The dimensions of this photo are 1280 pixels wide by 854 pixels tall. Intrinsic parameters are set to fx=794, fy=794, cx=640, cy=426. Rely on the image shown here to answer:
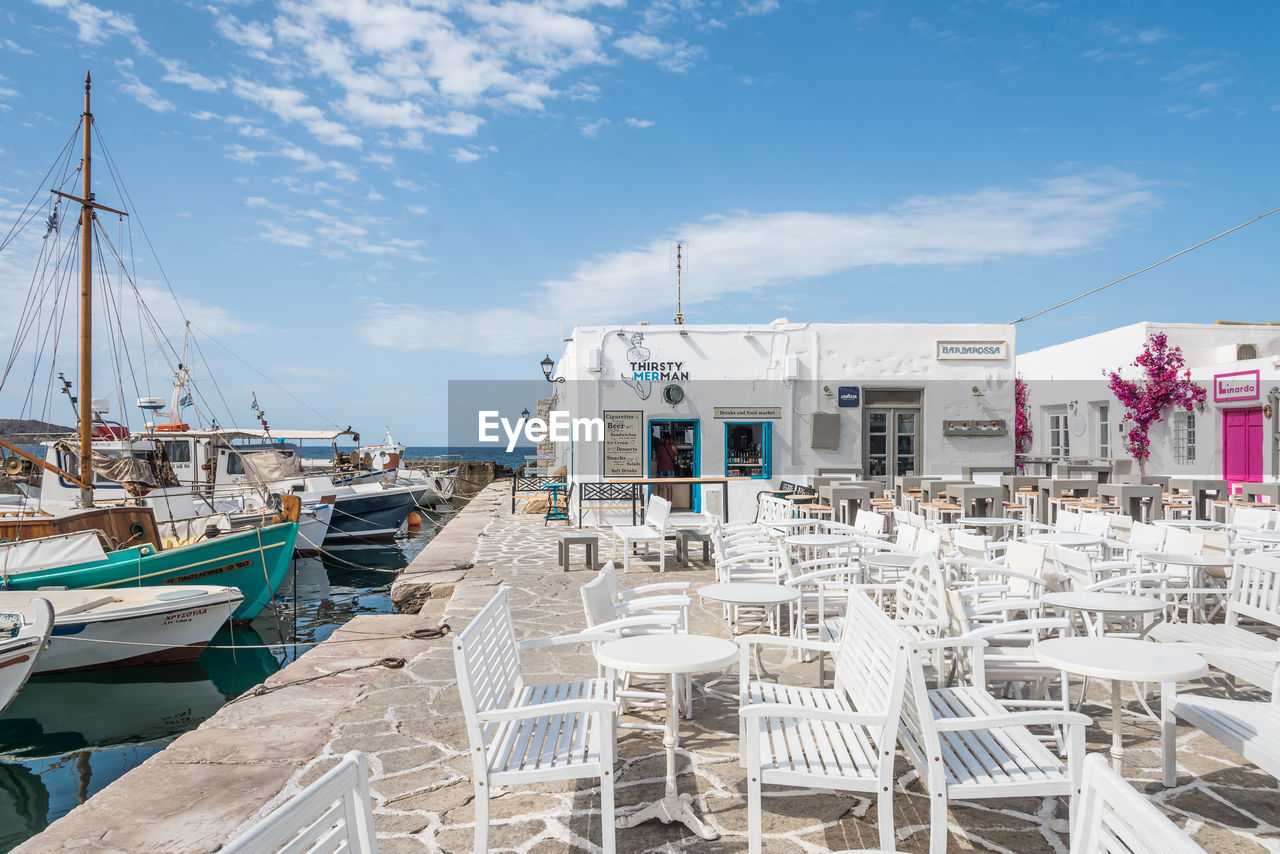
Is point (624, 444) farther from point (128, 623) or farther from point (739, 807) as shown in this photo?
point (739, 807)

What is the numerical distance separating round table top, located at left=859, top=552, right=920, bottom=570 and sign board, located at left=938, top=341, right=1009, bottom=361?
32.3 feet

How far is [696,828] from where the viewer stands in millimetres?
3197

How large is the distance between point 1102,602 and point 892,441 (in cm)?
1104

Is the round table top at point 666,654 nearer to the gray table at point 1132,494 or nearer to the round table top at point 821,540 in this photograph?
the round table top at point 821,540

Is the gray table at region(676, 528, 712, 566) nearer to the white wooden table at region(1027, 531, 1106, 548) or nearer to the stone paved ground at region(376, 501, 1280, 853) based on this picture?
the white wooden table at region(1027, 531, 1106, 548)

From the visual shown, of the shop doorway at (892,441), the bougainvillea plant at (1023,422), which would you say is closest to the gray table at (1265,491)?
the shop doorway at (892,441)

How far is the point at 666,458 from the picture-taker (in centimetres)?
1494

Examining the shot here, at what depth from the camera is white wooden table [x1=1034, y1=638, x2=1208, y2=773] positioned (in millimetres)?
3025

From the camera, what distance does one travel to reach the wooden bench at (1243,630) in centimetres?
369

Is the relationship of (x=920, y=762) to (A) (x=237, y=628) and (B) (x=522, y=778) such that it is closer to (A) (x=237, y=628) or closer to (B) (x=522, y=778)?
(B) (x=522, y=778)

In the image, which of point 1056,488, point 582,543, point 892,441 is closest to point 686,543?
point 582,543

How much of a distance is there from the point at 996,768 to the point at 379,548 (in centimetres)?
2195

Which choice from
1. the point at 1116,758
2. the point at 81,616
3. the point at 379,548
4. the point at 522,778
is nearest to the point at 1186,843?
the point at 522,778

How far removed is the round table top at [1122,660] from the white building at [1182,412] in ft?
42.2
